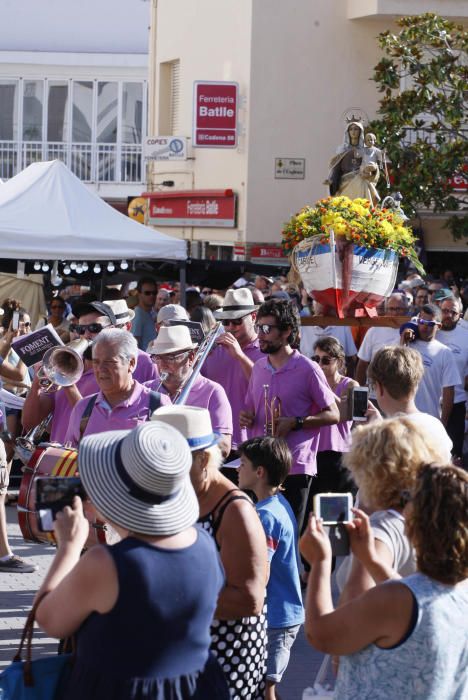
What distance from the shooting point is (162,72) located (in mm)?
26859

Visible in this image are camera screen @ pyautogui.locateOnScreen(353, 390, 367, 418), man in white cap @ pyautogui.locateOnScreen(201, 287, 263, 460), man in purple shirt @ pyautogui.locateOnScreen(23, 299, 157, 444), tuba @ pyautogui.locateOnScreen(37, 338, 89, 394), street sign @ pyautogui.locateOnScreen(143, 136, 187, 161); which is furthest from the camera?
street sign @ pyautogui.locateOnScreen(143, 136, 187, 161)

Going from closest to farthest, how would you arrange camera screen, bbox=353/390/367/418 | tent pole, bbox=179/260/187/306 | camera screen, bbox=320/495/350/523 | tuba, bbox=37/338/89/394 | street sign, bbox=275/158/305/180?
camera screen, bbox=320/495/350/523 → camera screen, bbox=353/390/367/418 → tuba, bbox=37/338/89/394 → tent pole, bbox=179/260/187/306 → street sign, bbox=275/158/305/180

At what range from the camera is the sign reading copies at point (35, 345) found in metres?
7.06

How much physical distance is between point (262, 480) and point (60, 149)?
2999 centimetres

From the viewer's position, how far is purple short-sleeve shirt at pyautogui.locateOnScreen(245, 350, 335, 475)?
7.56m

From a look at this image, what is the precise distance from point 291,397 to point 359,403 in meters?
1.10

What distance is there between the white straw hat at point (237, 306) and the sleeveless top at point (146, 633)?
5.48 m

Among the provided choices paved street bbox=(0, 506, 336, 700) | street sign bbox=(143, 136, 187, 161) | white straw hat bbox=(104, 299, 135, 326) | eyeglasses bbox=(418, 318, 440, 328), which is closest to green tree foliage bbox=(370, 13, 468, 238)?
street sign bbox=(143, 136, 187, 161)

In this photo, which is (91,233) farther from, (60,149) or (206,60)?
(60,149)

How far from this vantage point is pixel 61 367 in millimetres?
7102

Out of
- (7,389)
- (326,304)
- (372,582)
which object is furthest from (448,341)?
(372,582)

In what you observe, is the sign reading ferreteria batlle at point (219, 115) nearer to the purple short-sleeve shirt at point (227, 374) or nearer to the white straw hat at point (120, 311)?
the white straw hat at point (120, 311)

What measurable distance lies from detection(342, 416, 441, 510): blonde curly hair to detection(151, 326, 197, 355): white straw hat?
3231 mm

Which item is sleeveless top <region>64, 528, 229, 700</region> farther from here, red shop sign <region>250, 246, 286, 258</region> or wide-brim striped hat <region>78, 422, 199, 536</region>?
red shop sign <region>250, 246, 286, 258</region>
